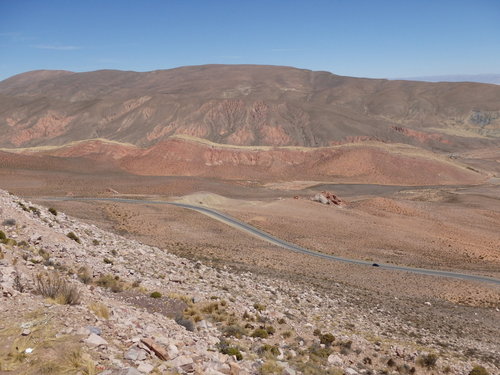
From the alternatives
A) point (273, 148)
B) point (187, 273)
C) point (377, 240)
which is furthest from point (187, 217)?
point (273, 148)

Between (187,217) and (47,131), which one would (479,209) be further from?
(47,131)

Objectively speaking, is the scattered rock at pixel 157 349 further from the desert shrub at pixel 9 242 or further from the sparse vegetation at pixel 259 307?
the desert shrub at pixel 9 242

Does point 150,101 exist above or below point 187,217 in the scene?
above

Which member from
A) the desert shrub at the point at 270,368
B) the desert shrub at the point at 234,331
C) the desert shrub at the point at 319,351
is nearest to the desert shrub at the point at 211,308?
the desert shrub at the point at 234,331

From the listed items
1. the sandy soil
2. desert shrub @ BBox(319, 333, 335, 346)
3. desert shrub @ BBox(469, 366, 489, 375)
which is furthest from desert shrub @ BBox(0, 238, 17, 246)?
desert shrub @ BBox(469, 366, 489, 375)

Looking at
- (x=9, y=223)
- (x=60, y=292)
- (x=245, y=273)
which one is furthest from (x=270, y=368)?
(x=245, y=273)

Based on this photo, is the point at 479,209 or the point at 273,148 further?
the point at 273,148

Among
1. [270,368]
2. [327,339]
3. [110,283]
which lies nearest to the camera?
[270,368]

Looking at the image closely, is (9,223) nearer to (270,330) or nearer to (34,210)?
(34,210)
